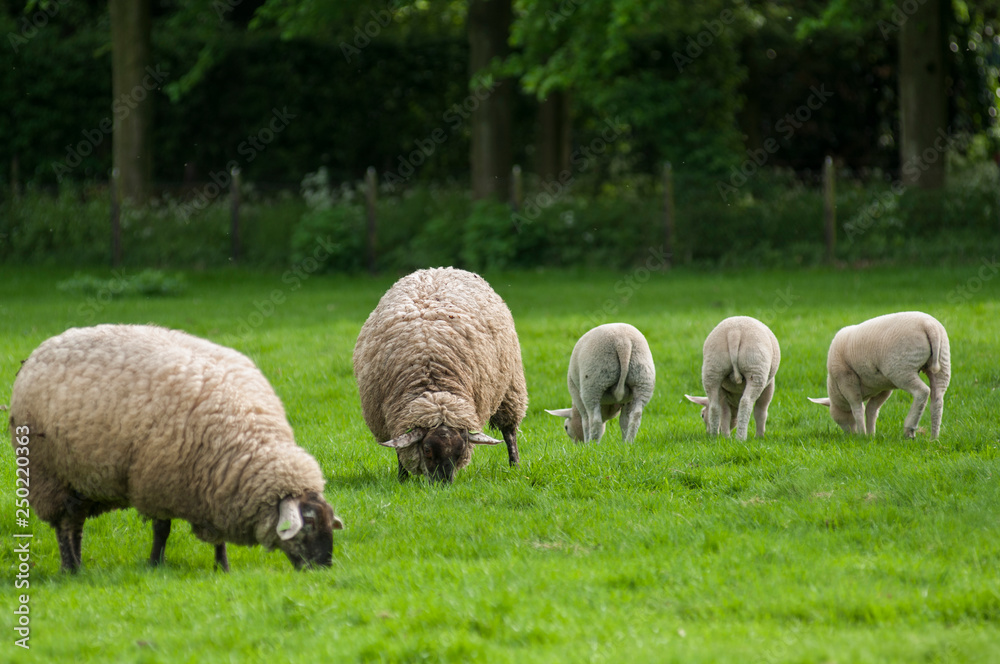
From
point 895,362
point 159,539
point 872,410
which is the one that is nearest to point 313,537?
point 159,539

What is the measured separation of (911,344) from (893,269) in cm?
1043

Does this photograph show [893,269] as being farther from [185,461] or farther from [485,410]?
[185,461]

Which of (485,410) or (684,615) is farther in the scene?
(485,410)

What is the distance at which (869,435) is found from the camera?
727 centimetres

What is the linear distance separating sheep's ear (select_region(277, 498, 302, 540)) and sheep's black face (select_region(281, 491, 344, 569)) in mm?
48

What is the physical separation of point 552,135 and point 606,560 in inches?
721

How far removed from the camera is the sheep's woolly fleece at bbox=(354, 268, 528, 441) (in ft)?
21.3

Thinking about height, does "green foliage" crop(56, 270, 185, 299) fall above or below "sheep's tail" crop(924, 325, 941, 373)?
below

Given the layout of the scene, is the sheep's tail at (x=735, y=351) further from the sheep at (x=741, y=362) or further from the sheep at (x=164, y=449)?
the sheep at (x=164, y=449)

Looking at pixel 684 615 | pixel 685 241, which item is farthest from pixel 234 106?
pixel 684 615

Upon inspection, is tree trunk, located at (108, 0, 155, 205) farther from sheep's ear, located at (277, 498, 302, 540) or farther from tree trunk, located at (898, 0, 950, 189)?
sheep's ear, located at (277, 498, 302, 540)

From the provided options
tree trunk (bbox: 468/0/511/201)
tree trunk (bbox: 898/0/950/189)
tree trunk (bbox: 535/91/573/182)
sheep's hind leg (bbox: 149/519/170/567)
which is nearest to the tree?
tree trunk (bbox: 898/0/950/189)

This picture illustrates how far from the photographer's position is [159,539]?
17.9 ft

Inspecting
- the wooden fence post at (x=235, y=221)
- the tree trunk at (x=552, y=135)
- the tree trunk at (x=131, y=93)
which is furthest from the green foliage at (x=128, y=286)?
the tree trunk at (x=552, y=135)
